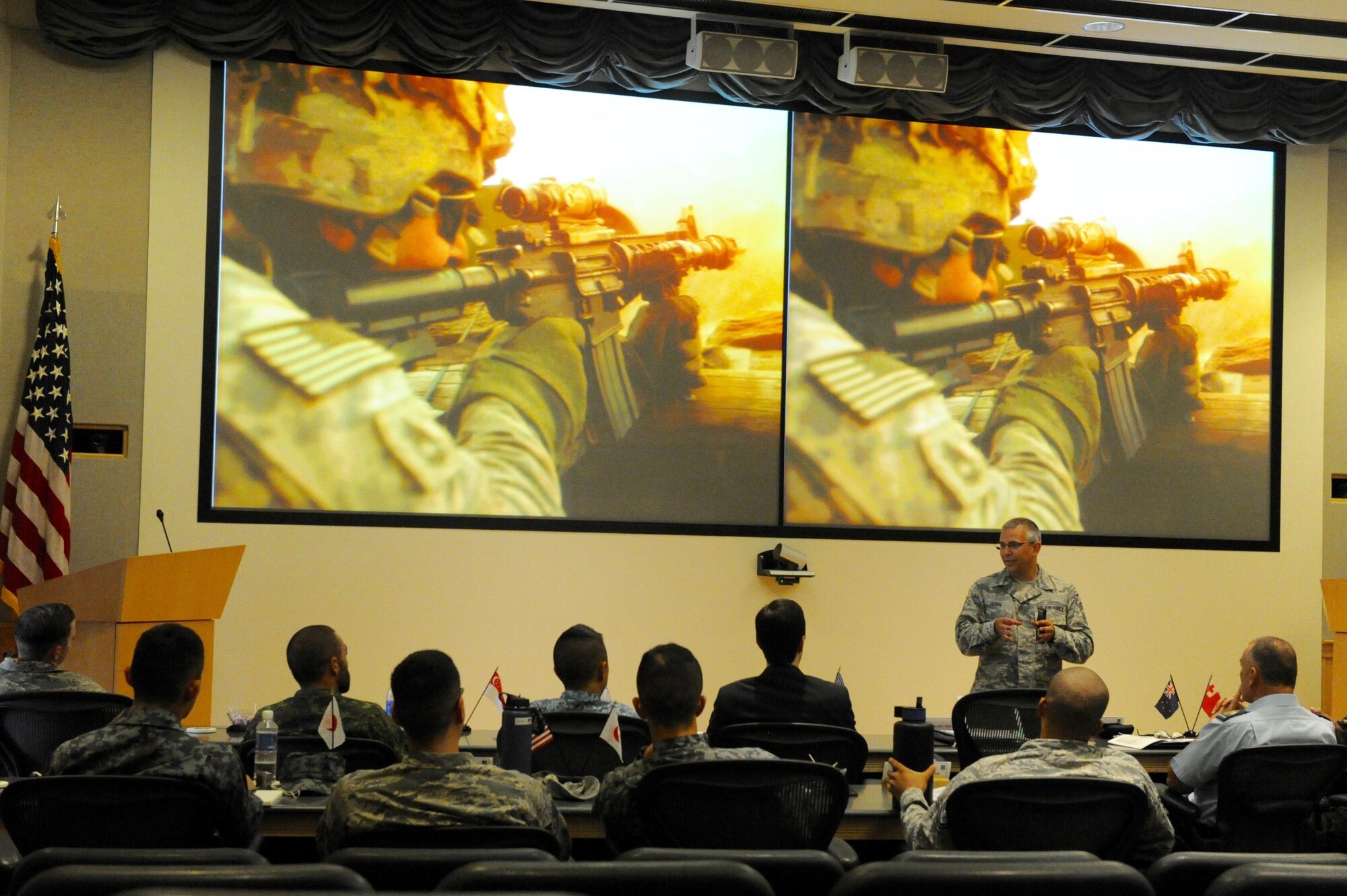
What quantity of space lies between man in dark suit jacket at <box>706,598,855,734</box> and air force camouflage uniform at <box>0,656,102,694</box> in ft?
7.20

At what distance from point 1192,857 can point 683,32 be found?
5954 mm

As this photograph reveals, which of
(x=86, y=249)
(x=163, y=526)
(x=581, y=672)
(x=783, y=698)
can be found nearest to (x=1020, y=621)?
(x=783, y=698)

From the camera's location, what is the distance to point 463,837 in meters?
2.61

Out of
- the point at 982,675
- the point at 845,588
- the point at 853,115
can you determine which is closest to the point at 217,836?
the point at 982,675

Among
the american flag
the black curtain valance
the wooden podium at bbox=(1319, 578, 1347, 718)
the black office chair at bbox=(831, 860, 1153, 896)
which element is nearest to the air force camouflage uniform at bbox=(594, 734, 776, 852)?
the black office chair at bbox=(831, 860, 1153, 896)

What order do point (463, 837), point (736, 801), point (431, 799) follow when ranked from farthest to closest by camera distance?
point (736, 801) → point (431, 799) → point (463, 837)

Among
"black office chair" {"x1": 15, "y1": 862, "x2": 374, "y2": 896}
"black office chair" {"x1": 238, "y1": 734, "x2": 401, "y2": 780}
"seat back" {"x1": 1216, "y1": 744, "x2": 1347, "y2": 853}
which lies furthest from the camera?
"seat back" {"x1": 1216, "y1": 744, "x2": 1347, "y2": 853}

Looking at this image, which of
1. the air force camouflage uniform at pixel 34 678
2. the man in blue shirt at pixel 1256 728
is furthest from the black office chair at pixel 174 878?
the man in blue shirt at pixel 1256 728

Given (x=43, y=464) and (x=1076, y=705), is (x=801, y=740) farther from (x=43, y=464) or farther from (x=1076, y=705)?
(x=43, y=464)

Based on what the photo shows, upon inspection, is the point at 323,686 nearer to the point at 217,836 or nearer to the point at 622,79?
the point at 217,836

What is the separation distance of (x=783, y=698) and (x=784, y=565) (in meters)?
3.28

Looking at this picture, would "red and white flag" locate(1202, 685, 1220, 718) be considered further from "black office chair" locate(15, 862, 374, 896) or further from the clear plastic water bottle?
"black office chair" locate(15, 862, 374, 896)

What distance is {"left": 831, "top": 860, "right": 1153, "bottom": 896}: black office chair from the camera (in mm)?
2117

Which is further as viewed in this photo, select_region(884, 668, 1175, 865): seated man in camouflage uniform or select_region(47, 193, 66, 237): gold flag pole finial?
select_region(47, 193, 66, 237): gold flag pole finial
